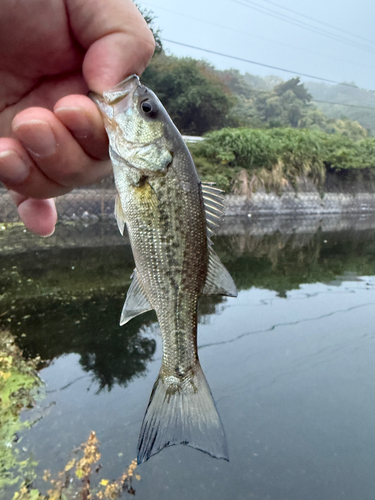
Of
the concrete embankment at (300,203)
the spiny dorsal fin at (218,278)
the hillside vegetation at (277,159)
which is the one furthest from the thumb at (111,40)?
the concrete embankment at (300,203)

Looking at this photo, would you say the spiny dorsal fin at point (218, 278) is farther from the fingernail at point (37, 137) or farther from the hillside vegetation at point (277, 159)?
the hillside vegetation at point (277, 159)

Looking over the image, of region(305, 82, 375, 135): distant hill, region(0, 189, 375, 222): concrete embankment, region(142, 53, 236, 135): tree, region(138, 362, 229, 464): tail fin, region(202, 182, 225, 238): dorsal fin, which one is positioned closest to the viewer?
region(138, 362, 229, 464): tail fin

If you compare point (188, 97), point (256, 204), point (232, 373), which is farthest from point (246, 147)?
point (232, 373)

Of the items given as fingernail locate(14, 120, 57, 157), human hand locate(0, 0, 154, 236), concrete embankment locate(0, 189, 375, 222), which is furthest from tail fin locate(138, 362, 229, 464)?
concrete embankment locate(0, 189, 375, 222)

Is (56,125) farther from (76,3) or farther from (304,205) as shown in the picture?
(304,205)

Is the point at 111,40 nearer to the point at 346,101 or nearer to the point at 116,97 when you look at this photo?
the point at 116,97

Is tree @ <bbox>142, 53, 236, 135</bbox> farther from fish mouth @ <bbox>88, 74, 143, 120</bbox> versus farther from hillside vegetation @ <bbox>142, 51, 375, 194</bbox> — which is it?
fish mouth @ <bbox>88, 74, 143, 120</bbox>

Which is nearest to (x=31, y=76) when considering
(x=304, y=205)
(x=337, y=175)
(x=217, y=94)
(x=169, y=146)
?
(x=169, y=146)
